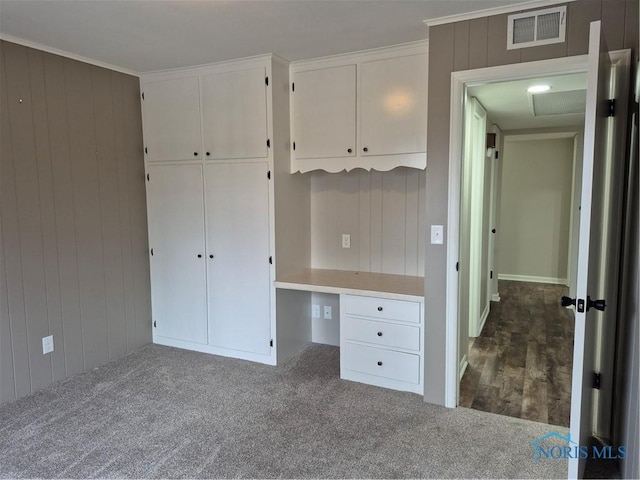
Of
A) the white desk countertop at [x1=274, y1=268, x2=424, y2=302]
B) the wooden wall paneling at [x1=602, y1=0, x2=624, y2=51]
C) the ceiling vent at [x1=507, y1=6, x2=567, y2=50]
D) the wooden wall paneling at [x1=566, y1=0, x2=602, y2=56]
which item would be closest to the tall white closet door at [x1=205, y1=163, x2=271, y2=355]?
the white desk countertop at [x1=274, y1=268, x2=424, y2=302]

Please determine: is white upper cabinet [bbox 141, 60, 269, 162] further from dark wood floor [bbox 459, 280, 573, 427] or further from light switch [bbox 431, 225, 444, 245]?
dark wood floor [bbox 459, 280, 573, 427]

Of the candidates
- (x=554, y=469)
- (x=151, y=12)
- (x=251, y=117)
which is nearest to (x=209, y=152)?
(x=251, y=117)

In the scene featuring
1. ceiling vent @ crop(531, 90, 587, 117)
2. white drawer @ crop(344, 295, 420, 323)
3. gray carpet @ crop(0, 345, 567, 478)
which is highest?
ceiling vent @ crop(531, 90, 587, 117)

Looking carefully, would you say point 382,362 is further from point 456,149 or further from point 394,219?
point 456,149

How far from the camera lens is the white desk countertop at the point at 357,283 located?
9.56 ft

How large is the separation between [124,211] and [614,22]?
11.3 ft

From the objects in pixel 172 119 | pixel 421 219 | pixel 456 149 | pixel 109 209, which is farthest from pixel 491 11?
pixel 109 209

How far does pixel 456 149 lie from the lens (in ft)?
8.32

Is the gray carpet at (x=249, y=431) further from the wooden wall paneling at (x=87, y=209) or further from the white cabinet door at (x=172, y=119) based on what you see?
the white cabinet door at (x=172, y=119)

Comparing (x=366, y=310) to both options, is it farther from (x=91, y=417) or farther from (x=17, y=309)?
(x=17, y=309)

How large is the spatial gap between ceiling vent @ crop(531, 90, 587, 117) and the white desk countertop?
184 centimetres

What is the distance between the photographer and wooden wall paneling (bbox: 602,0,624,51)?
213 centimetres

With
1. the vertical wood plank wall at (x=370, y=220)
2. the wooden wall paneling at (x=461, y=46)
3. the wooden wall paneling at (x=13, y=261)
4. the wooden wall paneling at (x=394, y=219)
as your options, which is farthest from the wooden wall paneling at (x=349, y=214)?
the wooden wall paneling at (x=13, y=261)

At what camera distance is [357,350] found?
308 cm
